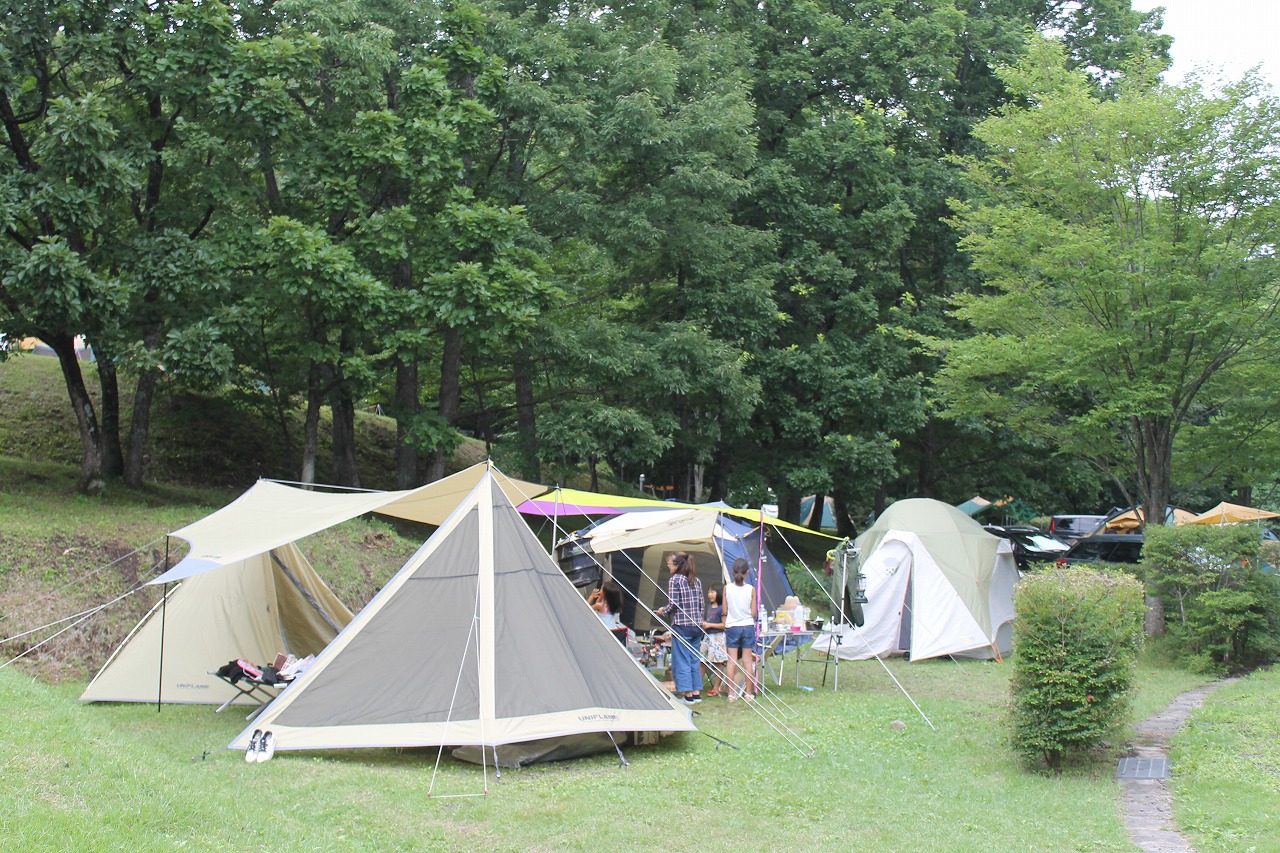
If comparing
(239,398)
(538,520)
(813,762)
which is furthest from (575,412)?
(813,762)

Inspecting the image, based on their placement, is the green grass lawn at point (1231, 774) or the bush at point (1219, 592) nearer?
the green grass lawn at point (1231, 774)

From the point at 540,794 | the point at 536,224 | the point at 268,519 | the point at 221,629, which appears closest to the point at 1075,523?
the point at 536,224

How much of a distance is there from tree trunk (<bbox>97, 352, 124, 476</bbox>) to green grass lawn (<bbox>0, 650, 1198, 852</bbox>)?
7057mm

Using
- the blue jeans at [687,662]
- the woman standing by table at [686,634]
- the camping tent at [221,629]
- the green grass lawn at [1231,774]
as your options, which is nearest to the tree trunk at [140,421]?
the camping tent at [221,629]

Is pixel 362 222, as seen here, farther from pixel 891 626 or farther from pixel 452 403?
pixel 891 626

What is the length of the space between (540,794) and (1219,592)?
8920 millimetres

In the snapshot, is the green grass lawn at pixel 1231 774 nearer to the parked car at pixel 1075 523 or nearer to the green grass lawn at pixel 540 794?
the green grass lawn at pixel 540 794

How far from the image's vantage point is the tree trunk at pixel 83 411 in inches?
534

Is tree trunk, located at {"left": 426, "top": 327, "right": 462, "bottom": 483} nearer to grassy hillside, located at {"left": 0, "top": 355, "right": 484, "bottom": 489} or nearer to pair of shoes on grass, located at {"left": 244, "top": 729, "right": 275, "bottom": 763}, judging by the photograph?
grassy hillside, located at {"left": 0, "top": 355, "right": 484, "bottom": 489}

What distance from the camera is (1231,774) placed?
7.20 meters

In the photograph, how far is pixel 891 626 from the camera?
14.3 meters

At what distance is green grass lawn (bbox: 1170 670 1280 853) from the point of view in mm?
6059

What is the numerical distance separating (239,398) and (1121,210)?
1348 cm

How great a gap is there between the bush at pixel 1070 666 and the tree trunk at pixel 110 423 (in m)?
12.2
